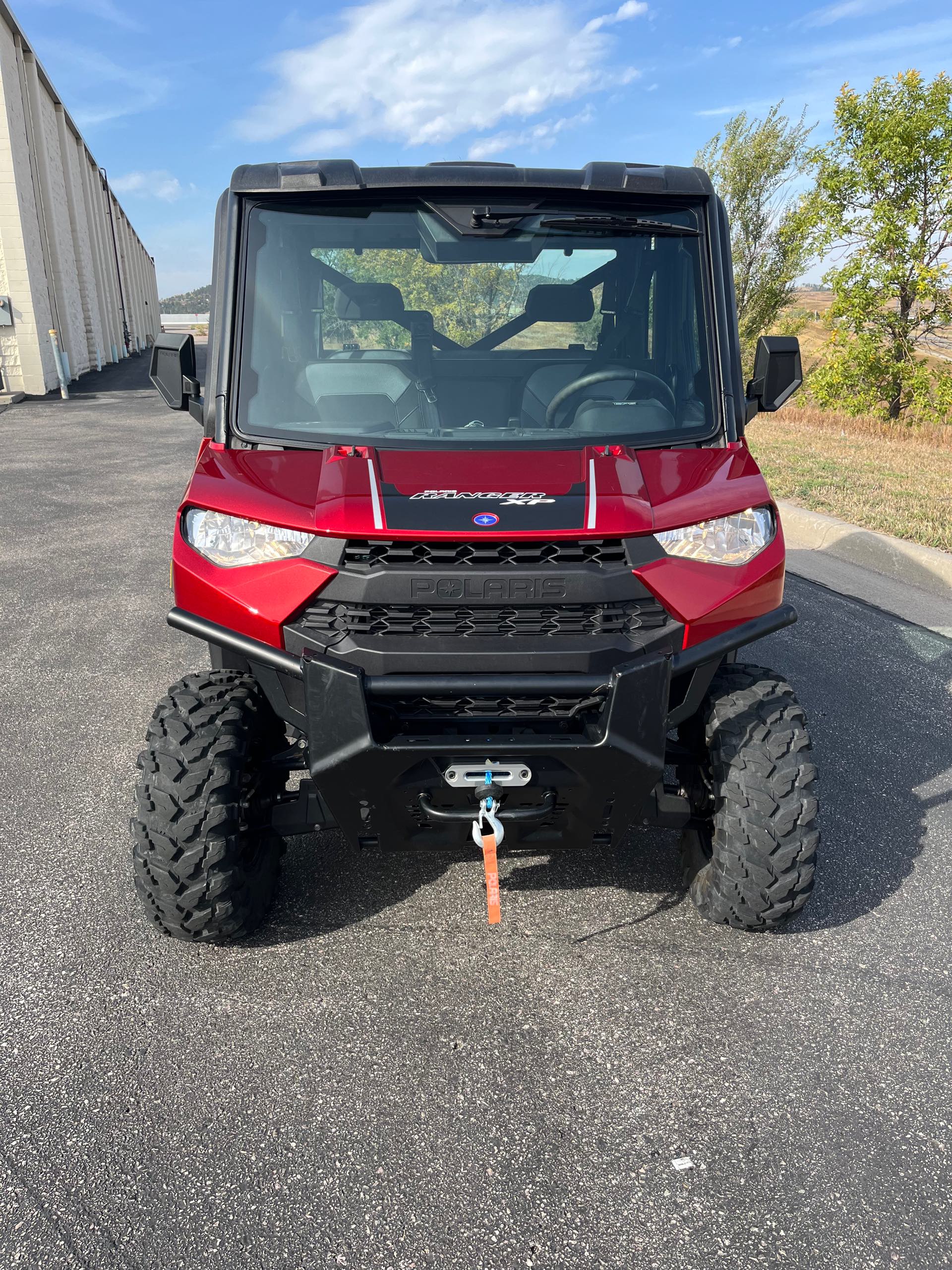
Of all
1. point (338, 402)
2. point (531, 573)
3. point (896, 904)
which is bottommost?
point (896, 904)

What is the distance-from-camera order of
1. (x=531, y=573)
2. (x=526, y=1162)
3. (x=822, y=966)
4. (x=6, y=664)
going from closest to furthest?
(x=526, y=1162) → (x=531, y=573) → (x=822, y=966) → (x=6, y=664)

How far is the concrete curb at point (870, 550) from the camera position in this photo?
695 centimetres

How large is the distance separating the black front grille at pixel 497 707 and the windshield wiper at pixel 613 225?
1.62 metres

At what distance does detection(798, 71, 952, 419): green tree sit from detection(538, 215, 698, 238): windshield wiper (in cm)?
1295

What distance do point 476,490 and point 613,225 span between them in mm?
1150

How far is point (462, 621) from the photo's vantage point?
8.07 ft

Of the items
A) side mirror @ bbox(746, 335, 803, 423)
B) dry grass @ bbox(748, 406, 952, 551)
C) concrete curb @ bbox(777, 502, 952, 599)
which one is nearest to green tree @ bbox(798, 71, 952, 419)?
dry grass @ bbox(748, 406, 952, 551)

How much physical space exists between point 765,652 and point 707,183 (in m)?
3.01

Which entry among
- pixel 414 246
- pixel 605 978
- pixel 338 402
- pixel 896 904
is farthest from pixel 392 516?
pixel 896 904

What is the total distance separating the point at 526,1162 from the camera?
2162 millimetres

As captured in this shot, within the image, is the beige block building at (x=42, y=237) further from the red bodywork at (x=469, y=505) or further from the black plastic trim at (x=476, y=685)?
the black plastic trim at (x=476, y=685)

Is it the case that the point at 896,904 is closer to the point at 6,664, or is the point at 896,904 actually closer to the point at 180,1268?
the point at 180,1268

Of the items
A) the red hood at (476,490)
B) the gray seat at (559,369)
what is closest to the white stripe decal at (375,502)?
the red hood at (476,490)

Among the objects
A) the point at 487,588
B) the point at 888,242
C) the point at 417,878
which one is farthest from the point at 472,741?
the point at 888,242
